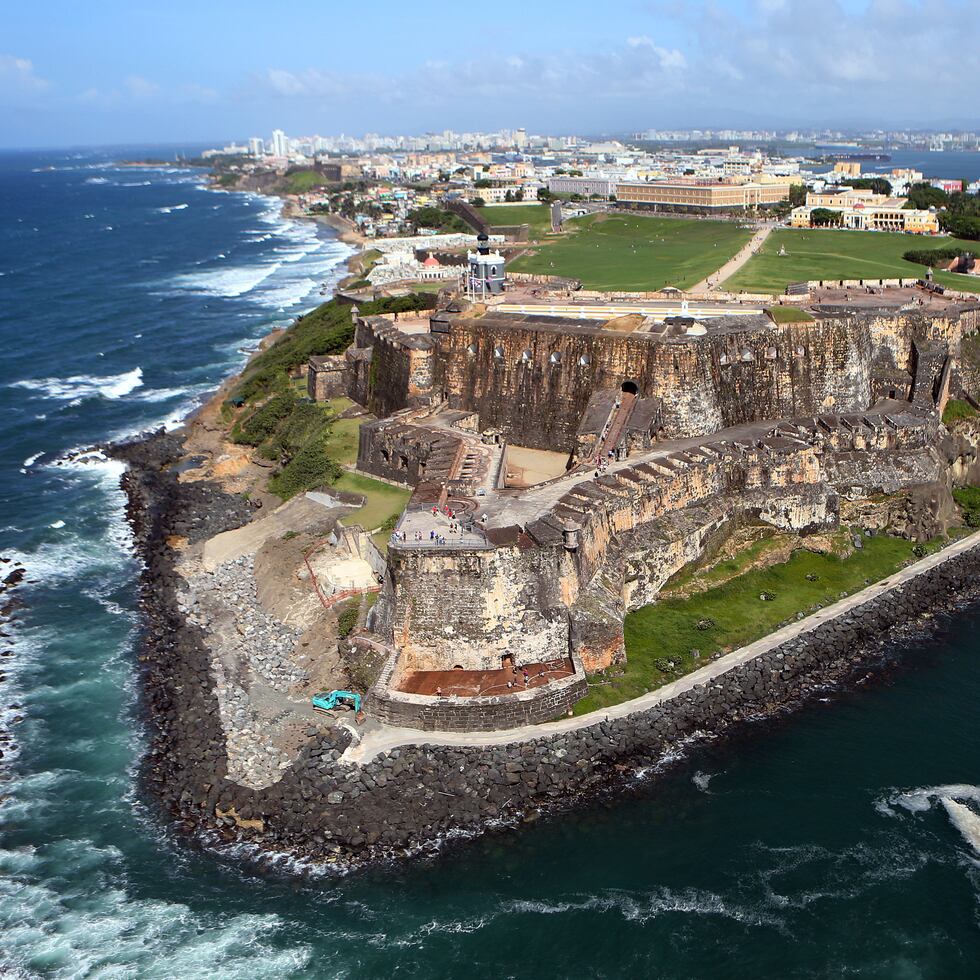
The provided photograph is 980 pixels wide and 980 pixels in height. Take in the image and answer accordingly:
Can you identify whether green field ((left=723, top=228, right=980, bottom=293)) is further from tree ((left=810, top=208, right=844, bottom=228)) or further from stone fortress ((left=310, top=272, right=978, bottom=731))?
stone fortress ((left=310, top=272, right=978, bottom=731))

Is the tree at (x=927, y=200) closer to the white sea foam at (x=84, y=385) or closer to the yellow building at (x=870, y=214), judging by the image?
the yellow building at (x=870, y=214)

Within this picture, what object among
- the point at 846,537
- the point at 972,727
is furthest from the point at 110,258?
the point at 972,727

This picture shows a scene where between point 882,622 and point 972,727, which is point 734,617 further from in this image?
point 972,727

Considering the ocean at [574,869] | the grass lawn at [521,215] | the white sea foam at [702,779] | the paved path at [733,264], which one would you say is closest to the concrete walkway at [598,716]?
the ocean at [574,869]

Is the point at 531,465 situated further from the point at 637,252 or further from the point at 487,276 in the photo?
the point at 637,252

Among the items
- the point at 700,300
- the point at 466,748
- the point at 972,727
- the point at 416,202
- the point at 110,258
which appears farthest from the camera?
the point at 416,202

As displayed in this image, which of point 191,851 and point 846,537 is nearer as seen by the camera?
point 191,851

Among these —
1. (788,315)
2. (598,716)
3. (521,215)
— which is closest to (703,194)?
(521,215)

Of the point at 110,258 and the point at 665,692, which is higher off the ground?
the point at 110,258
